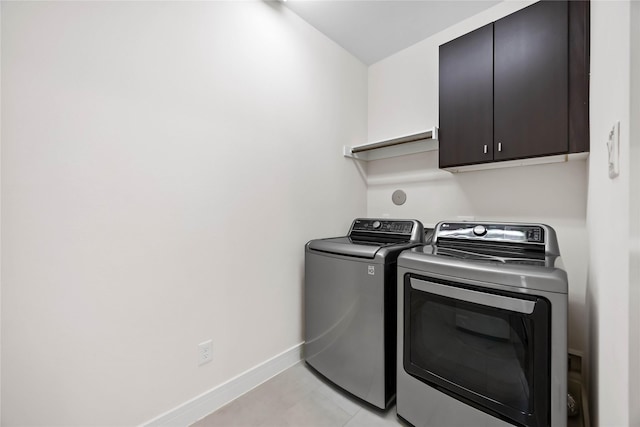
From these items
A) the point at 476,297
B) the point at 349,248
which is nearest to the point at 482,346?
the point at 476,297

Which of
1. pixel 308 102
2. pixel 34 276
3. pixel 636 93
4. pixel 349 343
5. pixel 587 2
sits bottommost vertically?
pixel 349 343

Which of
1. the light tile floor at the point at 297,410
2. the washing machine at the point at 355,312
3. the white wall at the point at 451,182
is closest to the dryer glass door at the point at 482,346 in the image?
the washing machine at the point at 355,312

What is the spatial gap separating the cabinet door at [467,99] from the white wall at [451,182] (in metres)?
0.35

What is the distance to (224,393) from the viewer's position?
4.84ft

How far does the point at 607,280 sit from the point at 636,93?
1.94ft

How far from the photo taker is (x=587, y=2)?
4.09 feet

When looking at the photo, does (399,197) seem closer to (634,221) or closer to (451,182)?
(451,182)

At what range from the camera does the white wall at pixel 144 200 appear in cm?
94

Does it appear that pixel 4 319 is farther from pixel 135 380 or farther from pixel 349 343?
pixel 349 343

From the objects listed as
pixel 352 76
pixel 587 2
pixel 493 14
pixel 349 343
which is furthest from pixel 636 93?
pixel 352 76

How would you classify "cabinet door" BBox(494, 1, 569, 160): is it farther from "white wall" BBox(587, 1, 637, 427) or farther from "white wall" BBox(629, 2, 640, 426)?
"white wall" BBox(629, 2, 640, 426)

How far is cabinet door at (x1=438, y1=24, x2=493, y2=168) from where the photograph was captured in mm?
1564

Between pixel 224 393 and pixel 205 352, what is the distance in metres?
0.29

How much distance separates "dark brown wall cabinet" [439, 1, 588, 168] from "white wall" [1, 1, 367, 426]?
3.49 ft
